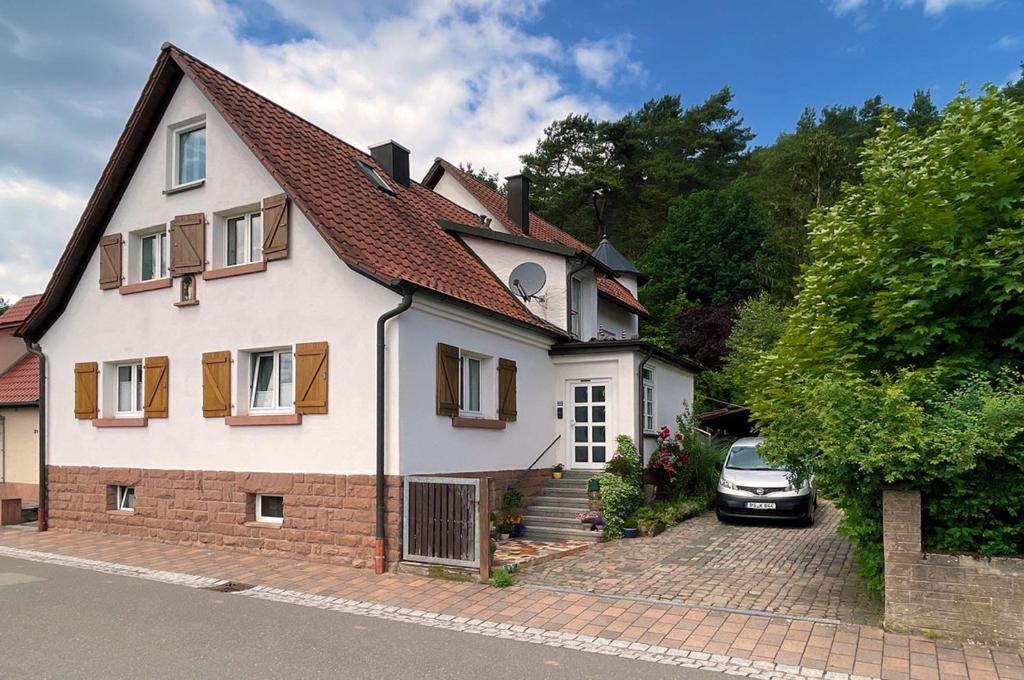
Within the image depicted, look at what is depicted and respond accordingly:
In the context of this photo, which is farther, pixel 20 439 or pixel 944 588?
pixel 20 439

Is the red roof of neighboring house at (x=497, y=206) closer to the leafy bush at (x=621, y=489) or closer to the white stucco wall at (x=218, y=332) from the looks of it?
the leafy bush at (x=621, y=489)

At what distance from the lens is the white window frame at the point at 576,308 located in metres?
16.3

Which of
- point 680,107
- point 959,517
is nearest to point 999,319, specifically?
point 959,517

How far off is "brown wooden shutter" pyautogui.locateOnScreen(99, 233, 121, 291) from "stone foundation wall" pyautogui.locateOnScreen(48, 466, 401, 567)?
353 centimetres

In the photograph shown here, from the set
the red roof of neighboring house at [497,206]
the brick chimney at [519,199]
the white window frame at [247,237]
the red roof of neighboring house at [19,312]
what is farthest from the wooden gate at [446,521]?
the red roof of neighboring house at [19,312]

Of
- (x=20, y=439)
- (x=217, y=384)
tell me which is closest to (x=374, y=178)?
(x=217, y=384)

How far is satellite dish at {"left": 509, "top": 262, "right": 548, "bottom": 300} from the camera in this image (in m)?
15.7

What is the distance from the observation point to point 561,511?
13461 mm

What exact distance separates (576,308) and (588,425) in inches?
119

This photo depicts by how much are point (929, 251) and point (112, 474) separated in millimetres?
13657

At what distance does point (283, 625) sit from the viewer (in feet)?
24.4

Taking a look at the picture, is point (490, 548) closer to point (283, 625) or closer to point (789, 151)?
point (283, 625)

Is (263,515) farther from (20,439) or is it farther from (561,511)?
(20,439)

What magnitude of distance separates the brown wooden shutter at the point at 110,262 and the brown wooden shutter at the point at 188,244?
1745 mm
